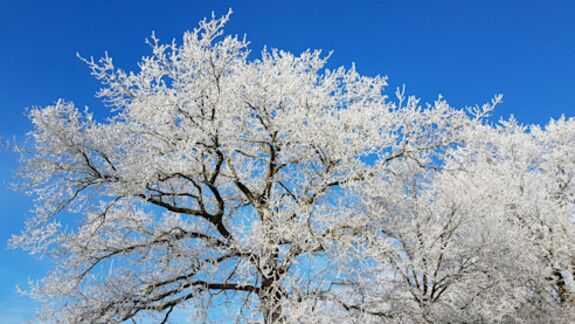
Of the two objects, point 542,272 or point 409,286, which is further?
point 542,272

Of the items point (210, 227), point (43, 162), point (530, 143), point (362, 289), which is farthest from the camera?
point (530, 143)

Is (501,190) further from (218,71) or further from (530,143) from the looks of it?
(218,71)

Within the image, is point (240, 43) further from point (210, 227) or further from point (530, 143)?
point (530, 143)

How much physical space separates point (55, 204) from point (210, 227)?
11.1 ft

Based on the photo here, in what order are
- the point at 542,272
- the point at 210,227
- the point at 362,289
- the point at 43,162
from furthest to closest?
the point at 542,272
the point at 210,227
the point at 43,162
the point at 362,289

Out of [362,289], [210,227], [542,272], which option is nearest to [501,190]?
[542,272]

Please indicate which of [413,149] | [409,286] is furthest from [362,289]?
[413,149]

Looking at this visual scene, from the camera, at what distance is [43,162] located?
10133 mm

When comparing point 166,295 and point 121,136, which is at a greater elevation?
point 121,136

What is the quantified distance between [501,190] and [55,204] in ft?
37.4

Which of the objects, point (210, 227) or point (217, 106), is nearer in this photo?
point (217, 106)

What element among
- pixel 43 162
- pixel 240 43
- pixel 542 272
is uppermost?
pixel 240 43

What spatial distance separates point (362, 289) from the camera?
952cm

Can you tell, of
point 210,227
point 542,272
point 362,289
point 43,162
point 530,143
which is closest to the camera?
point 362,289
